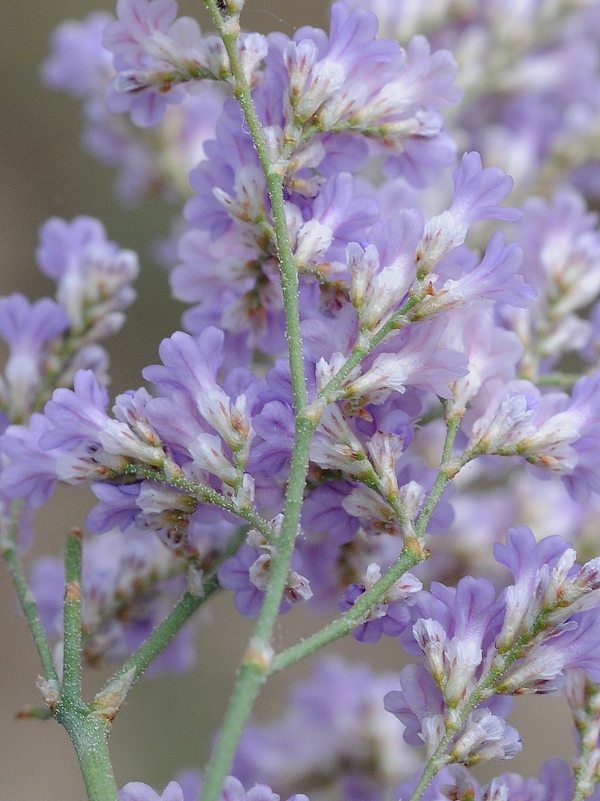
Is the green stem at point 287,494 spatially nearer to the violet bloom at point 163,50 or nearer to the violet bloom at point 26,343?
the violet bloom at point 163,50

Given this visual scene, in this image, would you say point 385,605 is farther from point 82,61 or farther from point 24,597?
point 82,61

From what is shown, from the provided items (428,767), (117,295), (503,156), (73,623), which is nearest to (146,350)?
(503,156)

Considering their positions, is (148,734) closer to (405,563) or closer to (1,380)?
(1,380)

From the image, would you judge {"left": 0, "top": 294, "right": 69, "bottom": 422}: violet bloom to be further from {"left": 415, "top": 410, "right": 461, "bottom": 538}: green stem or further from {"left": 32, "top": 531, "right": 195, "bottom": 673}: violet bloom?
{"left": 415, "top": 410, "right": 461, "bottom": 538}: green stem

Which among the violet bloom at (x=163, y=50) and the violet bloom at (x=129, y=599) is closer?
the violet bloom at (x=163, y=50)

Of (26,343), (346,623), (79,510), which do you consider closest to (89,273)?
(26,343)

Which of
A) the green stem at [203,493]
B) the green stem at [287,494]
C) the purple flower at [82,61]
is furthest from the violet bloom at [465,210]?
the purple flower at [82,61]
